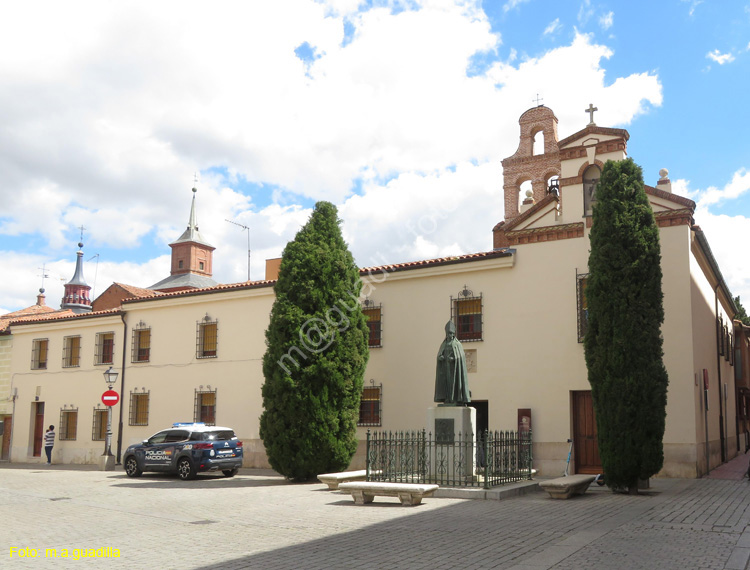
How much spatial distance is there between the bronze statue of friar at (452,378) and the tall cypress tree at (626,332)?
9.02ft

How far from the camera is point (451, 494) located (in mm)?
13781

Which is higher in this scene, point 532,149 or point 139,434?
point 532,149

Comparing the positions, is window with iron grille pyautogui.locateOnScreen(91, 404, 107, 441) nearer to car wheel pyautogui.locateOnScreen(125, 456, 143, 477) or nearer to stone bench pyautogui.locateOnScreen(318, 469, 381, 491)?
car wheel pyautogui.locateOnScreen(125, 456, 143, 477)

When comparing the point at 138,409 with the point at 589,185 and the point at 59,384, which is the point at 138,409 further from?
the point at 589,185

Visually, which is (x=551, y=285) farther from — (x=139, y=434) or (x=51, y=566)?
(x=139, y=434)

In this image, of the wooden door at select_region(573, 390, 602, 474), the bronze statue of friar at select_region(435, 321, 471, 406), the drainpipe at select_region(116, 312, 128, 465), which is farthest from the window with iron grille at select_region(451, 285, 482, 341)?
the drainpipe at select_region(116, 312, 128, 465)

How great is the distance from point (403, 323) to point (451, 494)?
770 centimetres

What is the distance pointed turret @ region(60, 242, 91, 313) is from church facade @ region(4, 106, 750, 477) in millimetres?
42308

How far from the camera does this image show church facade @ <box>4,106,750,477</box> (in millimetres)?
17438

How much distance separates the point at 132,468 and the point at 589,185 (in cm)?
1519

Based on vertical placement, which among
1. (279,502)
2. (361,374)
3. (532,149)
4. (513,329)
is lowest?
(279,502)

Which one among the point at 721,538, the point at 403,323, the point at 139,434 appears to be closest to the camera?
the point at 721,538

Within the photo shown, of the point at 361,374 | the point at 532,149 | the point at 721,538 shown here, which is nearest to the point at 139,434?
the point at 361,374

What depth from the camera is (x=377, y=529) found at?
1015 cm
